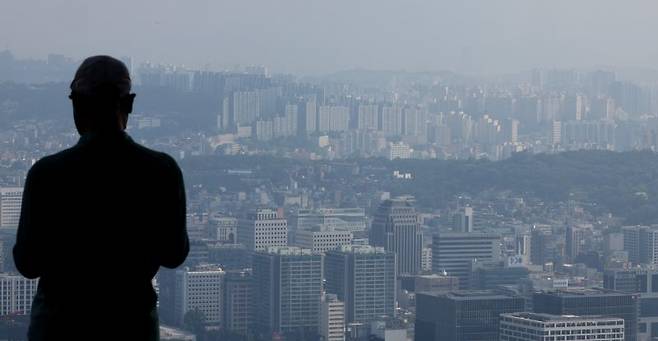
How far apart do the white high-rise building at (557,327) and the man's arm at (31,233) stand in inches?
655

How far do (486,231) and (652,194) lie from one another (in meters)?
4.56

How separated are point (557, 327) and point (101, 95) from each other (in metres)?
16.9

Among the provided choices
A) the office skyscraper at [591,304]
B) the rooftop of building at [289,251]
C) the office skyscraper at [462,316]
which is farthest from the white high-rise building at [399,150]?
the office skyscraper at [462,316]

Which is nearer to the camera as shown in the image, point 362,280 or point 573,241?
point 362,280

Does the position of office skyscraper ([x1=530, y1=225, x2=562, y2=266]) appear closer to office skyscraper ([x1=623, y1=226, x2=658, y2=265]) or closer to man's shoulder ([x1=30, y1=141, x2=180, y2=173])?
office skyscraper ([x1=623, y1=226, x2=658, y2=265])

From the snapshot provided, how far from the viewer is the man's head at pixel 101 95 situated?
4.26 feet

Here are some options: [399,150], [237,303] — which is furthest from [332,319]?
[399,150]

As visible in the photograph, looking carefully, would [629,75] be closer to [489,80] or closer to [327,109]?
[489,80]

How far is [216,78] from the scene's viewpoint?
41.1m

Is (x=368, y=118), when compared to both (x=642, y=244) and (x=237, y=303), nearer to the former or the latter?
(x=642, y=244)

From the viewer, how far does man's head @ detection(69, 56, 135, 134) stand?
1300 millimetres

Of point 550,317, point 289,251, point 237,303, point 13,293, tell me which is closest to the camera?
point 13,293

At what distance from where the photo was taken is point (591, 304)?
1998cm

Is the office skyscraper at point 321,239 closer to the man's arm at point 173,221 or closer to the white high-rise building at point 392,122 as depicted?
the white high-rise building at point 392,122
